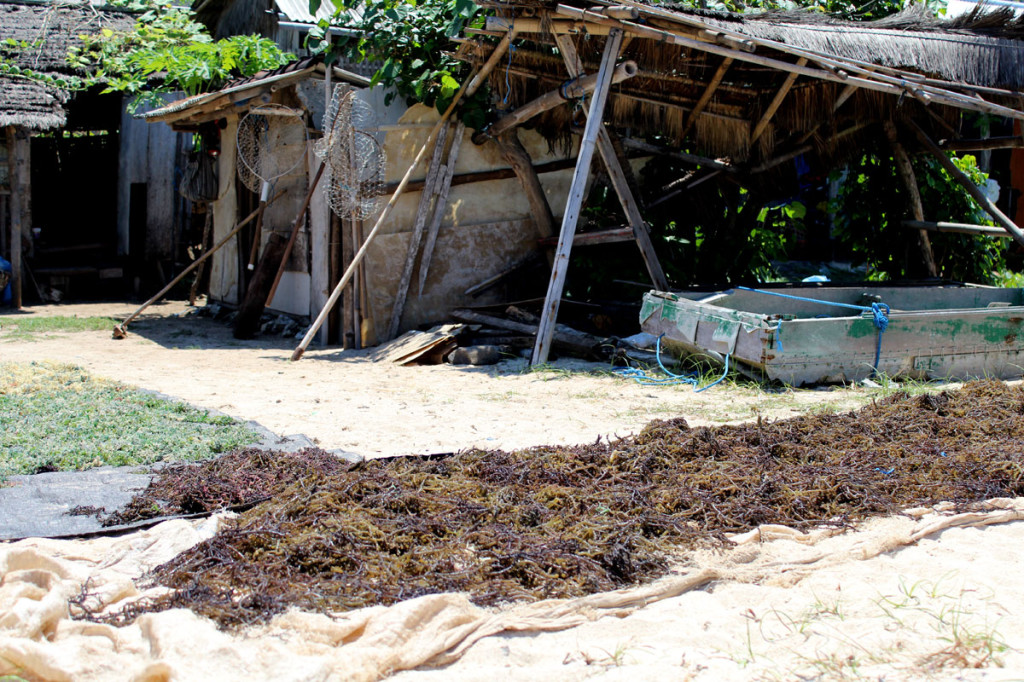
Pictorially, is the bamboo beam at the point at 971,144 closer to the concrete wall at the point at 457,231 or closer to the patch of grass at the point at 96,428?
the concrete wall at the point at 457,231

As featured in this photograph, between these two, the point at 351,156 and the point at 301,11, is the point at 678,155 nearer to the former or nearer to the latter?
the point at 351,156

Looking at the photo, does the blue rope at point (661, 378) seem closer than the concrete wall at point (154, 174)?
Yes

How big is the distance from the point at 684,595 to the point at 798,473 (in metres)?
1.50

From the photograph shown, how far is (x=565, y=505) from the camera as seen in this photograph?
155 inches

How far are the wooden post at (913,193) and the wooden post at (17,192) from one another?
37.2 feet

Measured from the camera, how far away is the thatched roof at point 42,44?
12.3 metres

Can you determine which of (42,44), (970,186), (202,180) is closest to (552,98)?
(970,186)

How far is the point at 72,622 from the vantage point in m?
2.72

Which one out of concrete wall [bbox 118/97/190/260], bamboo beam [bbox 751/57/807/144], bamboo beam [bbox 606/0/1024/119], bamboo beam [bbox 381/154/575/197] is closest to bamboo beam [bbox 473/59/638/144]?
bamboo beam [bbox 381/154/575/197]

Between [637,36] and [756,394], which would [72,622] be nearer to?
[756,394]

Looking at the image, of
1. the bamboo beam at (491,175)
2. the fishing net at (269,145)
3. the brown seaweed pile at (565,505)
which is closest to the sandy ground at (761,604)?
the brown seaweed pile at (565,505)

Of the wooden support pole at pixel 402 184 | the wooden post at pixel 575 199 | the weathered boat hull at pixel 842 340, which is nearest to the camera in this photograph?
the weathered boat hull at pixel 842 340

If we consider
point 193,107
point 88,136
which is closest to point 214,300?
point 193,107

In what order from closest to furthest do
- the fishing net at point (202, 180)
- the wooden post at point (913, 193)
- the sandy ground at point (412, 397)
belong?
the sandy ground at point (412, 397) < the wooden post at point (913, 193) < the fishing net at point (202, 180)
